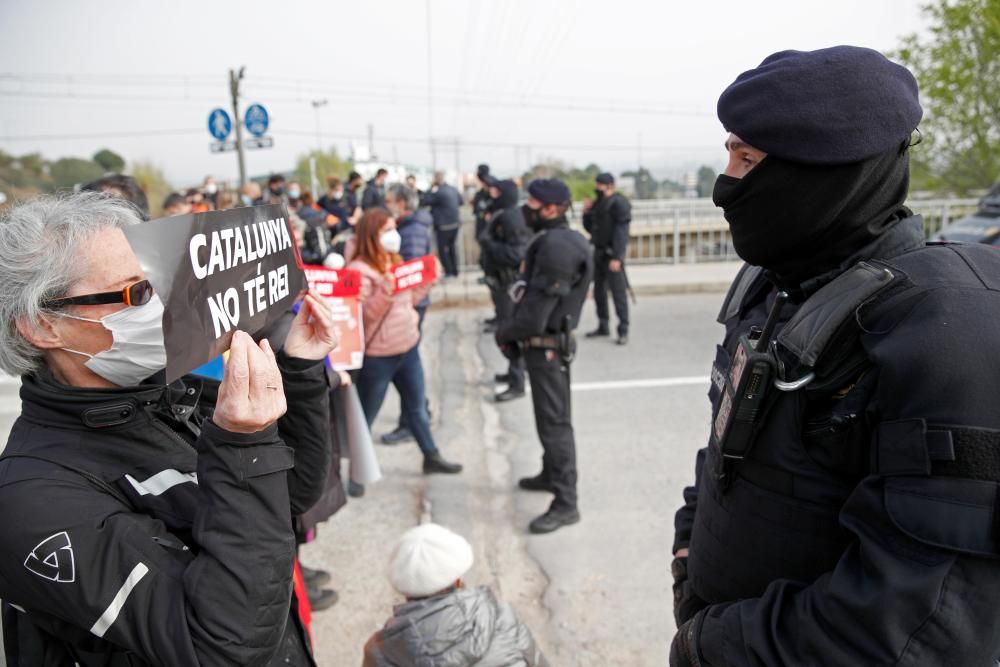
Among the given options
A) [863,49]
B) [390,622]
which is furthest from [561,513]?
[863,49]

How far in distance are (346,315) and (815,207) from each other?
3.03 metres

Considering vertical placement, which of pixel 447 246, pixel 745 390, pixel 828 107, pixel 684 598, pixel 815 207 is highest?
pixel 828 107

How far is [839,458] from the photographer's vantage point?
3.79 feet

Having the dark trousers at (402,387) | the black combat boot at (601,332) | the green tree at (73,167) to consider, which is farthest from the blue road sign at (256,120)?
the green tree at (73,167)

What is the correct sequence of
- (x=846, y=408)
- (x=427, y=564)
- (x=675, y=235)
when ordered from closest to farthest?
(x=846, y=408)
(x=427, y=564)
(x=675, y=235)

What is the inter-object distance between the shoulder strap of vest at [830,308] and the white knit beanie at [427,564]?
4.17ft

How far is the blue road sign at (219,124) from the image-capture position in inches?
544

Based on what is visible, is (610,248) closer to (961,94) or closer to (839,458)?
(839,458)

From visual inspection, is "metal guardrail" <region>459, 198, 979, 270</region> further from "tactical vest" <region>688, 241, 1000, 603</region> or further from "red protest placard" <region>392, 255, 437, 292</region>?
"tactical vest" <region>688, 241, 1000, 603</region>

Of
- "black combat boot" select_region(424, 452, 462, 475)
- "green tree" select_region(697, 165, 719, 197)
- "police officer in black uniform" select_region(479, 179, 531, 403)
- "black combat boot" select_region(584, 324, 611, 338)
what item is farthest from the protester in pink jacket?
"green tree" select_region(697, 165, 719, 197)

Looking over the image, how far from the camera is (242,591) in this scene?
4.09ft

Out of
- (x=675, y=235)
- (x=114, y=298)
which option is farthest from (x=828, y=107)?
(x=675, y=235)

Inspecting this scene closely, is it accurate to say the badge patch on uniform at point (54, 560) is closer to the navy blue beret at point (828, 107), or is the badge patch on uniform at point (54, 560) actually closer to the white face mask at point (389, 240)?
the navy blue beret at point (828, 107)

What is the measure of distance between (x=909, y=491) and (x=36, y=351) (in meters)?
1.60
